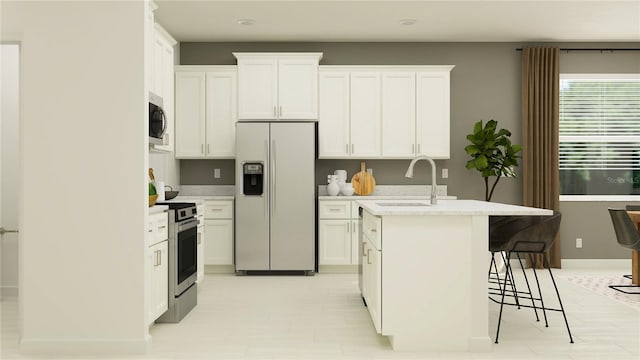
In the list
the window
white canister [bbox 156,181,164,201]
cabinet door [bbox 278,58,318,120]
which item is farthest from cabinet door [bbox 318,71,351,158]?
the window

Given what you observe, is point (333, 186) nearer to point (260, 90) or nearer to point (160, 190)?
point (260, 90)

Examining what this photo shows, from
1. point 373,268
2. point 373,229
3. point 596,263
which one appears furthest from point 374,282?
point 596,263

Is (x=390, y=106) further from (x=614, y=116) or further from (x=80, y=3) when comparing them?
(x=80, y=3)

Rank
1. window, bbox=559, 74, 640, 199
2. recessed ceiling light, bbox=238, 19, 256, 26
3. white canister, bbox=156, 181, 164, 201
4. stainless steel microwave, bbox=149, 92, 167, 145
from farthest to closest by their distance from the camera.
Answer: window, bbox=559, 74, 640, 199
recessed ceiling light, bbox=238, 19, 256, 26
white canister, bbox=156, 181, 164, 201
stainless steel microwave, bbox=149, 92, 167, 145

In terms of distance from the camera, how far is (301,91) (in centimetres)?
634

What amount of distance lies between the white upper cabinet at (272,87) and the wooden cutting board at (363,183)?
34.3 inches

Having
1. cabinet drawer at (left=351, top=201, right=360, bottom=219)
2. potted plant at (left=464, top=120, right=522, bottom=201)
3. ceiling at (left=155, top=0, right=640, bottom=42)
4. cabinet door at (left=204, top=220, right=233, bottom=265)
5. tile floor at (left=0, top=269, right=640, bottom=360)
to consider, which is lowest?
tile floor at (left=0, top=269, right=640, bottom=360)

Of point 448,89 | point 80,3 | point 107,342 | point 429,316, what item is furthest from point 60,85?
point 448,89

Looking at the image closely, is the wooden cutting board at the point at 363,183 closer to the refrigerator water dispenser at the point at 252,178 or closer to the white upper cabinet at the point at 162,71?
the refrigerator water dispenser at the point at 252,178

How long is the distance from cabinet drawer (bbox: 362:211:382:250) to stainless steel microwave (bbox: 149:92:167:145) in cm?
161

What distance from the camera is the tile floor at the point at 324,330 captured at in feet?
10.9

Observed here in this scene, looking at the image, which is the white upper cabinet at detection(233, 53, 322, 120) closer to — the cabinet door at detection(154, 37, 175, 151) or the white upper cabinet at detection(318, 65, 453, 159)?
the white upper cabinet at detection(318, 65, 453, 159)

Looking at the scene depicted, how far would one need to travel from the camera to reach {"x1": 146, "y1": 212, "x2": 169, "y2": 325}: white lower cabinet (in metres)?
3.48

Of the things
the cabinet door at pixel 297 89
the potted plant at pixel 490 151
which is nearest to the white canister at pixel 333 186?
the cabinet door at pixel 297 89
